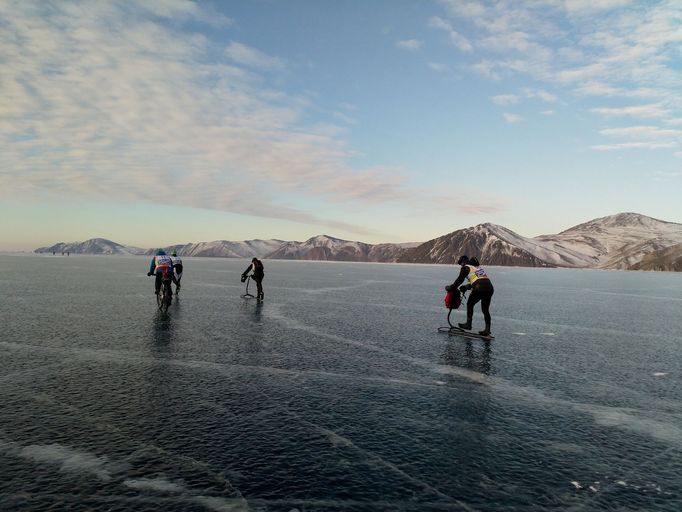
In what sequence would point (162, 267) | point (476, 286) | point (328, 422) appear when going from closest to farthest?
point (328, 422)
point (476, 286)
point (162, 267)

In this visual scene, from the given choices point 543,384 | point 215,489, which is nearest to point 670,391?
point 543,384

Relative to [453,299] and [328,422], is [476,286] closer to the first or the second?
[453,299]

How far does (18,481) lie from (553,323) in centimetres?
2550

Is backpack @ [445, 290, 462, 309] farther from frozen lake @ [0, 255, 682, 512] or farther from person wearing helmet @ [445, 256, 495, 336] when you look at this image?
frozen lake @ [0, 255, 682, 512]

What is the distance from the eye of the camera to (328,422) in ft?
29.2

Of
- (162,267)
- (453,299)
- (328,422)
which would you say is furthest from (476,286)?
(162,267)

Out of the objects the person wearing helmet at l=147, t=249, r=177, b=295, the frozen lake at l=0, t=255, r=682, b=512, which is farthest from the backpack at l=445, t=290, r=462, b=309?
the person wearing helmet at l=147, t=249, r=177, b=295

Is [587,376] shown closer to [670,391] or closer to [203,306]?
[670,391]

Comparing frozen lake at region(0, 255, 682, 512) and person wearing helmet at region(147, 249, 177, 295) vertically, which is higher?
person wearing helmet at region(147, 249, 177, 295)

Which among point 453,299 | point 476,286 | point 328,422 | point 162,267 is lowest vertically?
point 328,422

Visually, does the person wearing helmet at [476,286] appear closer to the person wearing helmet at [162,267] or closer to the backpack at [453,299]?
the backpack at [453,299]

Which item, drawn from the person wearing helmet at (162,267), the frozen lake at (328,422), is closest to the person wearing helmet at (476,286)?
the frozen lake at (328,422)

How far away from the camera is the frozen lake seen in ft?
20.6

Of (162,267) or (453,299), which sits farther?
(162,267)
